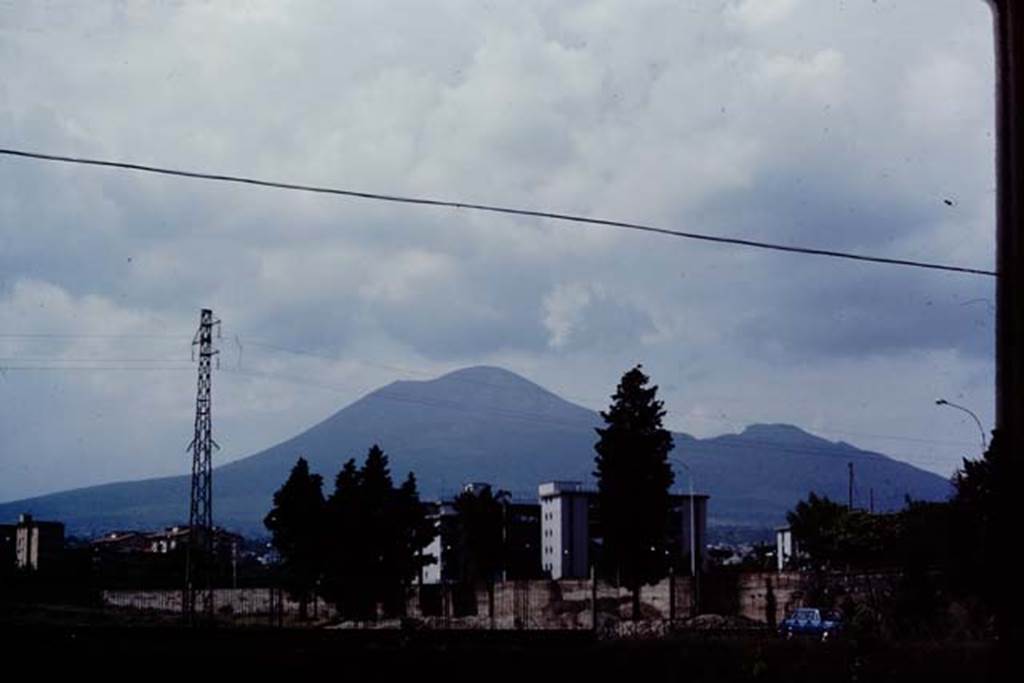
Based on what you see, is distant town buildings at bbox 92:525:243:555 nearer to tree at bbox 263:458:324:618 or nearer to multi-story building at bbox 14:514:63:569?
multi-story building at bbox 14:514:63:569

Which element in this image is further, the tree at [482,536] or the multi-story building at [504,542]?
the multi-story building at [504,542]

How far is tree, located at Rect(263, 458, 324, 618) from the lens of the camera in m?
44.7

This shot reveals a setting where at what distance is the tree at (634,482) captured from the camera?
44531mm

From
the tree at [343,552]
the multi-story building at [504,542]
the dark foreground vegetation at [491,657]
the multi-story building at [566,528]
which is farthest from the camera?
the multi-story building at [566,528]

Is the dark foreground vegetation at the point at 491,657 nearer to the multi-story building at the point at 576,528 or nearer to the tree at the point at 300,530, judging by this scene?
the tree at the point at 300,530

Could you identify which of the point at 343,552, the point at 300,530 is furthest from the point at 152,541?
the point at 343,552

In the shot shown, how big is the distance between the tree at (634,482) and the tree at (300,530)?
10350 millimetres

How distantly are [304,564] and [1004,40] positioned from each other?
38.1 metres

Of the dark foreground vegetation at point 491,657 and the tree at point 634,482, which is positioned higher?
the tree at point 634,482

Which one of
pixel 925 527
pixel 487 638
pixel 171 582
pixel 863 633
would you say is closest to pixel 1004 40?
pixel 863 633

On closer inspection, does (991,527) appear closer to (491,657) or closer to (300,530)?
(491,657)

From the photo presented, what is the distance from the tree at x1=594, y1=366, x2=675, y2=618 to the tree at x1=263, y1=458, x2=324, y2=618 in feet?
34.0

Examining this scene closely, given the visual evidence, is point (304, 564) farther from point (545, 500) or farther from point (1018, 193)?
point (545, 500)

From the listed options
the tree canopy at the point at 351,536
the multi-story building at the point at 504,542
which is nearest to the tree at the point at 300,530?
the tree canopy at the point at 351,536
